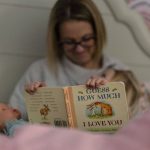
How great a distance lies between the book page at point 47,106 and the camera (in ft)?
3.41

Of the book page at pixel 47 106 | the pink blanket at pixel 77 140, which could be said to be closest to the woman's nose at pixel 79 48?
the book page at pixel 47 106

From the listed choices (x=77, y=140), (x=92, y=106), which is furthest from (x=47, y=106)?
(x=77, y=140)

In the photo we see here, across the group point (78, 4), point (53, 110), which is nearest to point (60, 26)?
point (78, 4)

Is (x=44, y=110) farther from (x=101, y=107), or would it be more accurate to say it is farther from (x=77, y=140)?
(x=77, y=140)

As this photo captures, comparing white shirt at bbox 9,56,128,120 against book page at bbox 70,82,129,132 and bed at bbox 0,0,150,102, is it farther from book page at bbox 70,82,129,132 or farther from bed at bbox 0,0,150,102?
book page at bbox 70,82,129,132

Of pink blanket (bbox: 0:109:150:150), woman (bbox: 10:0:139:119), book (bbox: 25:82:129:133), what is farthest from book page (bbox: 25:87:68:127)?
pink blanket (bbox: 0:109:150:150)

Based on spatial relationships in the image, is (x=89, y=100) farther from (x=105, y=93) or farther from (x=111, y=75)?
(x=111, y=75)

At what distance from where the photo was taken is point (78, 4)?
4.66ft

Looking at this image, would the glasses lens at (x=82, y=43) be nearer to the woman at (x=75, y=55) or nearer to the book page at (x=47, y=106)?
the woman at (x=75, y=55)

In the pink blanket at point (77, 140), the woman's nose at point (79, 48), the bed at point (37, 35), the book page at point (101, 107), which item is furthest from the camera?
the bed at point (37, 35)

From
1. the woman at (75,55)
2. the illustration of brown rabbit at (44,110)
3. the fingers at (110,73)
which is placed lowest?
the illustration of brown rabbit at (44,110)

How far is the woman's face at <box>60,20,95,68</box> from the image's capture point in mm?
1403

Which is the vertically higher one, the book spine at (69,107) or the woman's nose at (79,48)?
the woman's nose at (79,48)

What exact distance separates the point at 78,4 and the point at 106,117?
0.56 m
